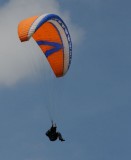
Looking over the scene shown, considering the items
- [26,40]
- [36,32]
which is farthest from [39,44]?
[26,40]

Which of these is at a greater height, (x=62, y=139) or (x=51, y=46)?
(x=51, y=46)

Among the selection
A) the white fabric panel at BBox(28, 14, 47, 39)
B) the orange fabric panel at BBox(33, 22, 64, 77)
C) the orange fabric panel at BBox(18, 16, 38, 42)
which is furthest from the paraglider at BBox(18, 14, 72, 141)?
the orange fabric panel at BBox(18, 16, 38, 42)

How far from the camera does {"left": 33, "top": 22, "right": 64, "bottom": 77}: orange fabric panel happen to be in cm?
6869

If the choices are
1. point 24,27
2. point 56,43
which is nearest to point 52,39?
point 56,43

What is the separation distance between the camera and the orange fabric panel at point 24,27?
208 feet

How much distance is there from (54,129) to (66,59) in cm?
548

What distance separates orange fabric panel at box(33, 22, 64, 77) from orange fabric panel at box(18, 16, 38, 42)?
263cm

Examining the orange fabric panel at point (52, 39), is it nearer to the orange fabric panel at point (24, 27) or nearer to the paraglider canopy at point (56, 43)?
the paraglider canopy at point (56, 43)

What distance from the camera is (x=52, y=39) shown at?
68.9 metres

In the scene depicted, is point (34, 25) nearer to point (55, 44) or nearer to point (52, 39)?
point (52, 39)

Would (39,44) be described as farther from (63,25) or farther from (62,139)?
(62,139)

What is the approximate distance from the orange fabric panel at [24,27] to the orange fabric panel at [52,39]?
2.63 m

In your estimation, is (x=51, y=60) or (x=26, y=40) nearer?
(x=26, y=40)

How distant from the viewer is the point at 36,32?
227ft
